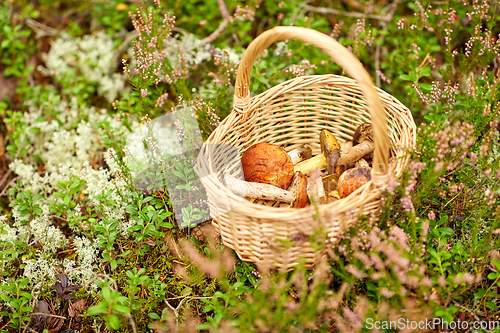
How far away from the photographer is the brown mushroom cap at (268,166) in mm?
2408

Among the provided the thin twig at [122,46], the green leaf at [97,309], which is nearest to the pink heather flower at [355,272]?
the green leaf at [97,309]

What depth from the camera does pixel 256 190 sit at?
91.7 inches

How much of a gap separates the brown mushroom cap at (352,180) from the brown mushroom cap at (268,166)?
386mm

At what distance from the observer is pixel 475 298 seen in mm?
1990

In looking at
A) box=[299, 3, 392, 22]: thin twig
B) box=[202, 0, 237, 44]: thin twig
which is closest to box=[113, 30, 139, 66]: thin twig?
box=[202, 0, 237, 44]: thin twig

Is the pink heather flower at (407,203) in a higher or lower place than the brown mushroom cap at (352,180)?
higher

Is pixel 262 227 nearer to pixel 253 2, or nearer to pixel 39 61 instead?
pixel 253 2

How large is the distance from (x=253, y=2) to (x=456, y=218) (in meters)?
3.13

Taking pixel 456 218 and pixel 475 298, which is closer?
pixel 475 298

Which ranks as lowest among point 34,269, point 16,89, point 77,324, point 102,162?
point 77,324

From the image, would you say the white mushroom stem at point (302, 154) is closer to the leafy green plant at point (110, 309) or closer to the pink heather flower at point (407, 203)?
the pink heather flower at point (407, 203)

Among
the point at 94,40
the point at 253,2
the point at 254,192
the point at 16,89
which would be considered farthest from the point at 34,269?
the point at 253,2

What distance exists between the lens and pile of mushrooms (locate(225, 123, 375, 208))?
227 centimetres

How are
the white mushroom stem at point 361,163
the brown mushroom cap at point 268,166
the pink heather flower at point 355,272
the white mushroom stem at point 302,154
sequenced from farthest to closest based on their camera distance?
the white mushroom stem at point 302,154 → the white mushroom stem at point 361,163 → the brown mushroom cap at point 268,166 → the pink heather flower at point 355,272
